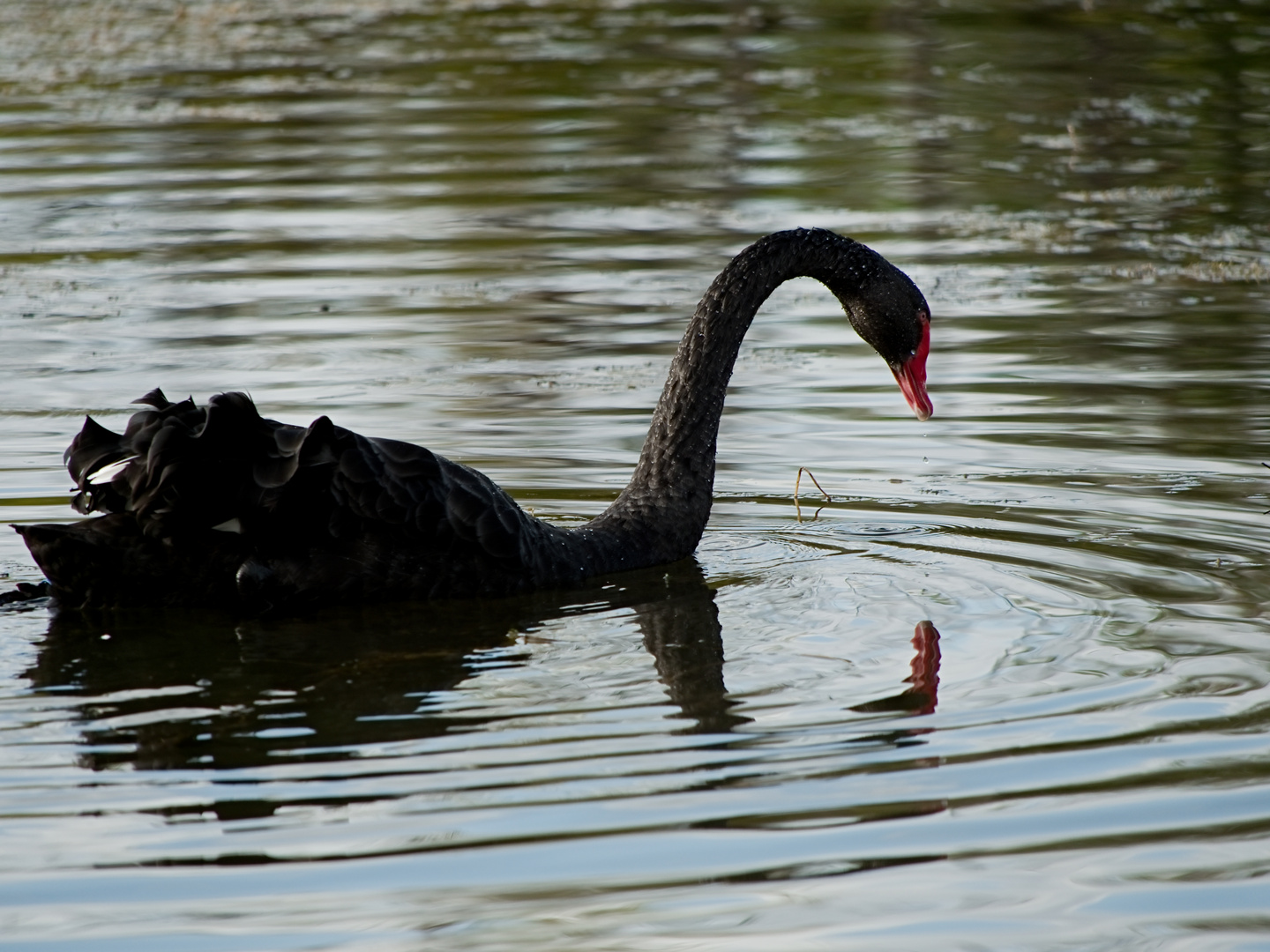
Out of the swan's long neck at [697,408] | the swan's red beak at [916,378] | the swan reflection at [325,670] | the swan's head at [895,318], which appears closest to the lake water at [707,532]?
the swan reflection at [325,670]

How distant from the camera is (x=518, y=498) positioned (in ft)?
20.9

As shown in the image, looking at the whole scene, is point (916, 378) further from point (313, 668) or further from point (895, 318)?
point (313, 668)

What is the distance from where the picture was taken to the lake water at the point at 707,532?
3.46m

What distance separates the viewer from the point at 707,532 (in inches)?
242

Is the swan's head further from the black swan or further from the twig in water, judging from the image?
the black swan

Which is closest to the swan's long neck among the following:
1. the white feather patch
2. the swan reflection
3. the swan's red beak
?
the swan reflection

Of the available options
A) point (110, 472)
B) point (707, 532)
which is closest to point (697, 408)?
point (707, 532)

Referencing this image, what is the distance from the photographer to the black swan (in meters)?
4.79

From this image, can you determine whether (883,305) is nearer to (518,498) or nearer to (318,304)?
(518,498)

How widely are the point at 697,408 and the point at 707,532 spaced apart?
1.57 ft

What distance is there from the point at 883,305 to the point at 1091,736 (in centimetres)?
218

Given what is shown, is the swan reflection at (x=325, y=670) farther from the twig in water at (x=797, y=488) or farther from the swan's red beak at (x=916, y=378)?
the swan's red beak at (x=916, y=378)

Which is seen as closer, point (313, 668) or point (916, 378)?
point (313, 668)

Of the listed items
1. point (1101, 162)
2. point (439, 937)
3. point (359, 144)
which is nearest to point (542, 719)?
point (439, 937)
